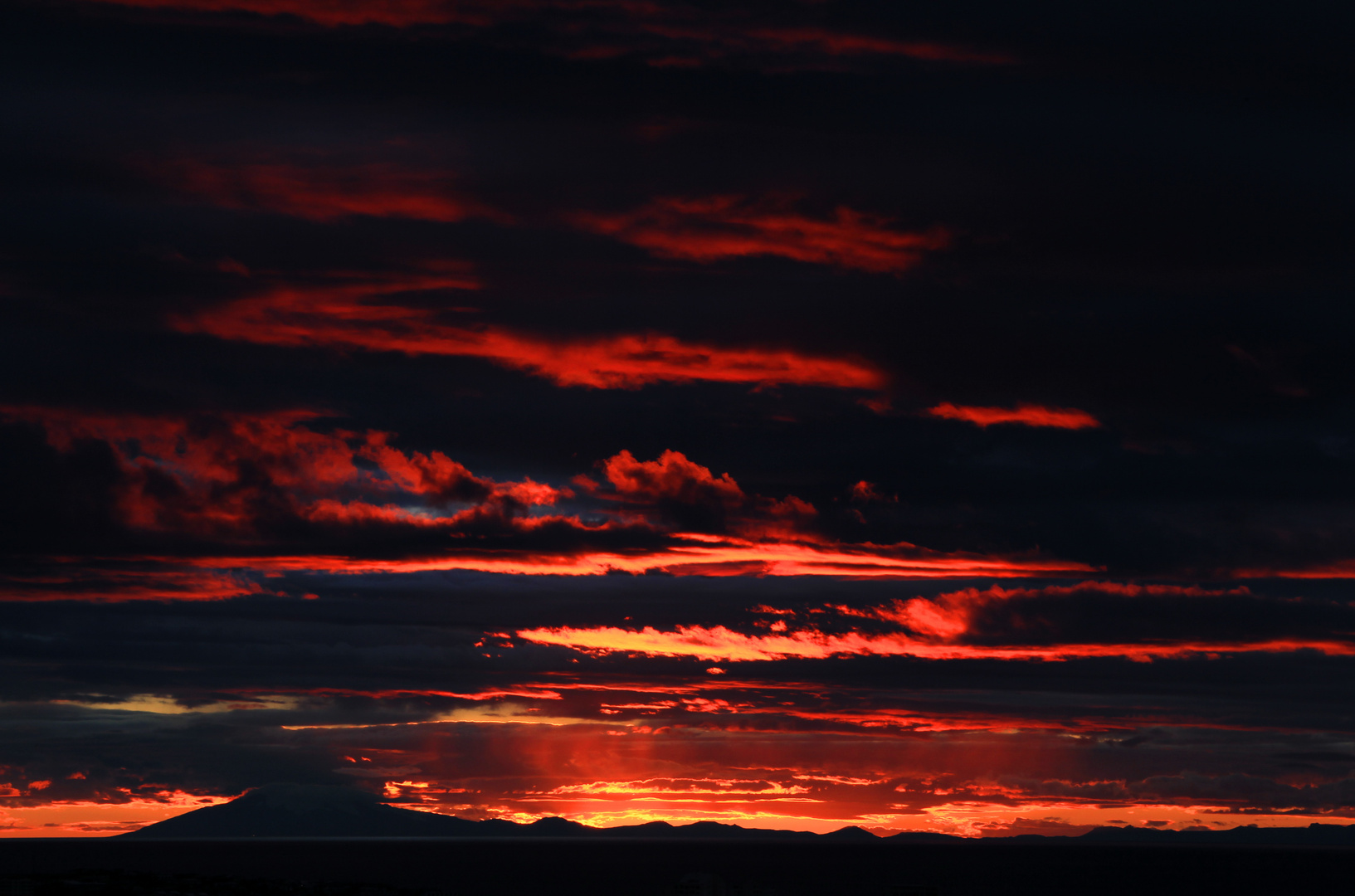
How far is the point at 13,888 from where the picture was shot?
18188 cm

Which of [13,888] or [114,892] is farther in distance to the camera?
[114,892]

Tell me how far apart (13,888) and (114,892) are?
53.0 ft

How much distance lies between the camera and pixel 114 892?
195 m
